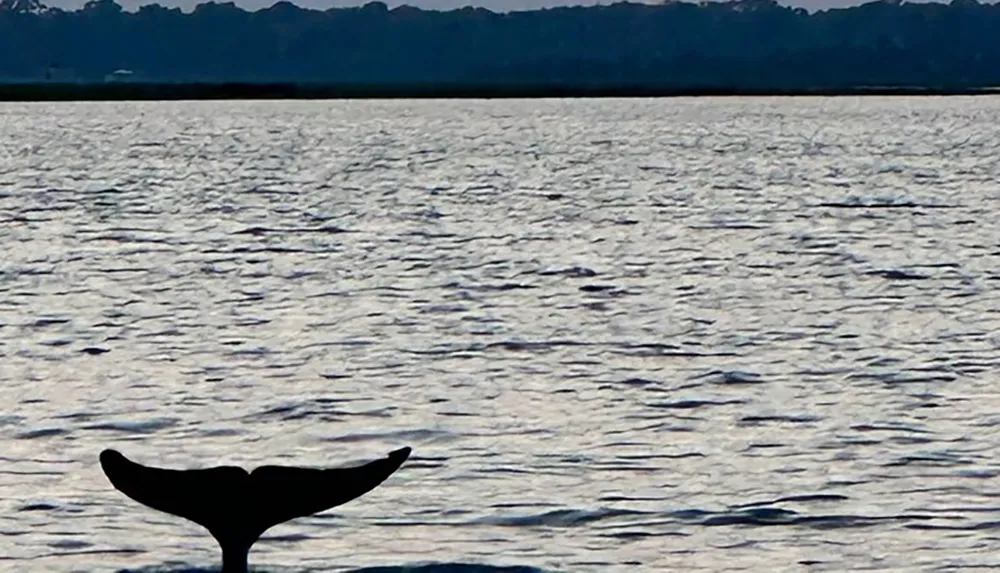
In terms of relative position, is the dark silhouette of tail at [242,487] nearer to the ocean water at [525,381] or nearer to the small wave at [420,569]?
the small wave at [420,569]

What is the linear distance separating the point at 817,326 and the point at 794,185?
5017 cm

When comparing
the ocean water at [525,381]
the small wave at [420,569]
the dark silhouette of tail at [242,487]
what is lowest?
the ocean water at [525,381]

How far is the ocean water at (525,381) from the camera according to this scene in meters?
18.6

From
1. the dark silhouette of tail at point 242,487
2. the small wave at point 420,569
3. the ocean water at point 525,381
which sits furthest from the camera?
the ocean water at point 525,381

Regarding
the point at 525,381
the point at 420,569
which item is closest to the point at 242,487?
the point at 420,569

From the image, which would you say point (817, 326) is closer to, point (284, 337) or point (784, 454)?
point (284, 337)

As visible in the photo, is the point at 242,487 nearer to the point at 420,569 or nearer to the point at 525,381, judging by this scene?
the point at 420,569

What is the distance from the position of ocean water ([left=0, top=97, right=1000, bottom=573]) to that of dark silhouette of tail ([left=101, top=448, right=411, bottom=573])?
3.83m

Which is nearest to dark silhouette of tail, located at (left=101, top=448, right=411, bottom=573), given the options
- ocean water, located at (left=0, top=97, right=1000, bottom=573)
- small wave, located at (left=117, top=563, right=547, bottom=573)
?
small wave, located at (left=117, top=563, right=547, bottom=573)

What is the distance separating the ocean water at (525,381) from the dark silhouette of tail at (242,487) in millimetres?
3828

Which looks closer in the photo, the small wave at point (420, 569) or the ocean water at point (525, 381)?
the small wave at point (420, 569)

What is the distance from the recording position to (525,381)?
2723 centimetres

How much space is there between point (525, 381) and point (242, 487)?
45.8 feet

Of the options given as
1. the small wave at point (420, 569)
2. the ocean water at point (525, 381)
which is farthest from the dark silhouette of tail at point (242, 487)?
the ocean water at point (525, 381)
